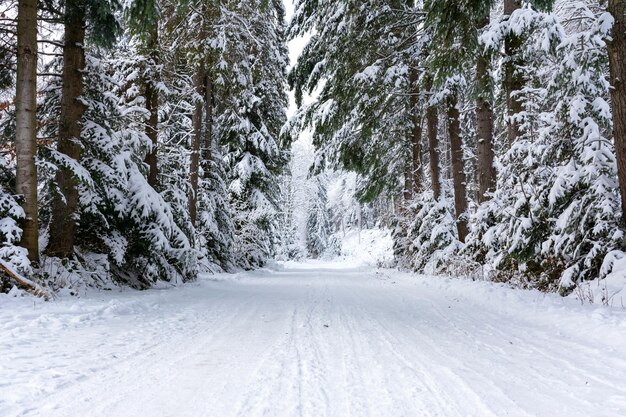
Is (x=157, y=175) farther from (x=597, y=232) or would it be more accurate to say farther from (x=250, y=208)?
(x=597, y=232)

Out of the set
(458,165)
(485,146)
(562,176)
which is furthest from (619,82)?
(458,165)

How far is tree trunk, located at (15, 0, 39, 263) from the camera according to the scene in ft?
20.4

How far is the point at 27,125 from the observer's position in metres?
6.27

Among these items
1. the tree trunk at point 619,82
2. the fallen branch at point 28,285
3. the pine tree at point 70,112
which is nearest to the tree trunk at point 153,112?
the pine tree at point 70,112

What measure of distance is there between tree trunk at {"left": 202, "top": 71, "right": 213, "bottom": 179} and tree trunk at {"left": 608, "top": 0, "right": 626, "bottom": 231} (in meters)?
11.7

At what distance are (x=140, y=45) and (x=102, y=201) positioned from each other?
15.0 ft

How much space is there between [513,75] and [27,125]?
8.82 m

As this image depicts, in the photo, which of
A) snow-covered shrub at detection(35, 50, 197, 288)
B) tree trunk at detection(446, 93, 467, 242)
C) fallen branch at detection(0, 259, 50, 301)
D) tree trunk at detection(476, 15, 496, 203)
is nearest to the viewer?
fallen branch at detection(0, 259, 50, 301)

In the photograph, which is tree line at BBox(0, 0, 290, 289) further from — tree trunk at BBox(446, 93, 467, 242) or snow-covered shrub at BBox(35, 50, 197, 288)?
tree trunk at BBox(446, 93, 467, 242)

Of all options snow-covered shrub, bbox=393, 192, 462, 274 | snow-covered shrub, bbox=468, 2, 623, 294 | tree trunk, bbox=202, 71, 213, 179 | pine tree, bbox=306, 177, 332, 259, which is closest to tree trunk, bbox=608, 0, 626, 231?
snow-covered shrub, bbox=468, 2, 623, 294

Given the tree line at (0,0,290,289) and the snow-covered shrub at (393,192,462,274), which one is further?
the snow-covered shrub at (393,192,462,274)

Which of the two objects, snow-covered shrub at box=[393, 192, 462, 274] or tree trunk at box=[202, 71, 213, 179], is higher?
tree trunk at box=[202, 71, 213, 179]

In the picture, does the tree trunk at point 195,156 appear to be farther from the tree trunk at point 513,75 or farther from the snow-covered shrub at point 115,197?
the tree trunk at point 513,75

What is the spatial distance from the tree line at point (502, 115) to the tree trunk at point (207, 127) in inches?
128
